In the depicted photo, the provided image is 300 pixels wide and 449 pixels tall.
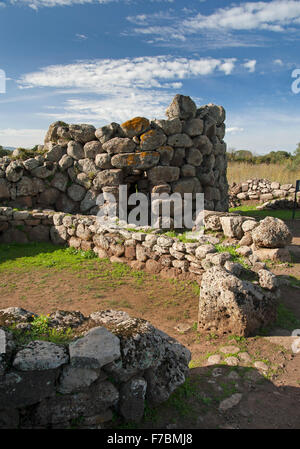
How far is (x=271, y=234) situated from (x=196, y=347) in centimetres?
356

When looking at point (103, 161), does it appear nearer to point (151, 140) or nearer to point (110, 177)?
point (110, 177)

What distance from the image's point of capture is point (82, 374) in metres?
2.49

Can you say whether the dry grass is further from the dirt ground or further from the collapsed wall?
the dirt ground

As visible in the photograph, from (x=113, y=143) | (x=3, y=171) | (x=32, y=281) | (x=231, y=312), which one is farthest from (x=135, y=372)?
(x=3, y=171)

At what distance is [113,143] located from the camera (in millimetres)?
10750

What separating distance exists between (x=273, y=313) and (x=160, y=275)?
9.25 ft

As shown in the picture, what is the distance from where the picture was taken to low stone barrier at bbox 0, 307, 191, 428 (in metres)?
2.38

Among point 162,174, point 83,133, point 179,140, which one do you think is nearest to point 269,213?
point 179,140

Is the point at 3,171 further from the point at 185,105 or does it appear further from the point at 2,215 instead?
the point at 185,105

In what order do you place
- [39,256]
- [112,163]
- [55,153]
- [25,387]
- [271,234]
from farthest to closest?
[55,153], [112,163], [39,256], [271,234], [25,387]

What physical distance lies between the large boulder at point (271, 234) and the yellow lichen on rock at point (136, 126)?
556 centimetres

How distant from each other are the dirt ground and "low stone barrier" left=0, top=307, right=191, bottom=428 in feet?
0.76

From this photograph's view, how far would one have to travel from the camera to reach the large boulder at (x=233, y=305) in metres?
4.46

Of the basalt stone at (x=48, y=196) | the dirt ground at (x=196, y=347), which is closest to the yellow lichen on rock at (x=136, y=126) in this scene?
the basalt stone at (x=48, y=196)
